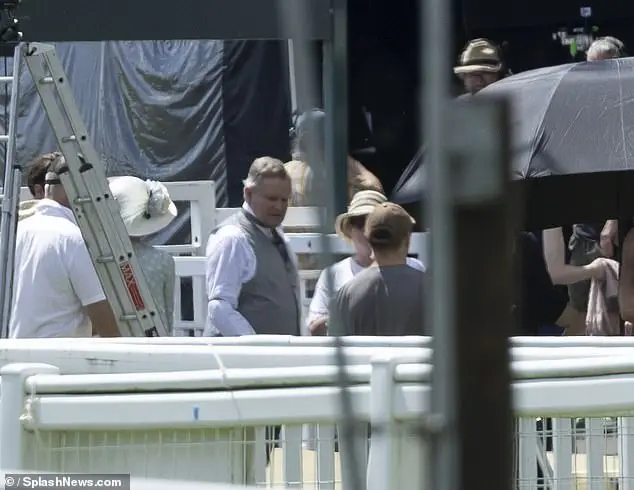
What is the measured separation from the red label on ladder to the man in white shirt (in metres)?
0.39

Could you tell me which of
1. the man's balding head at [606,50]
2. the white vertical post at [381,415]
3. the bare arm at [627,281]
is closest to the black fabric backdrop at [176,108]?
the man's balding head at [606,50]

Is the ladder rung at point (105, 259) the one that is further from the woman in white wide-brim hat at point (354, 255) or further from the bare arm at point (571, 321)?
the bare arm at point (571, 321)

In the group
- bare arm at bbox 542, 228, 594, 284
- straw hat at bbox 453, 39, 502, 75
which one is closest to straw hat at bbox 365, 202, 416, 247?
bare arm at bbox 542, 228, 594, 284

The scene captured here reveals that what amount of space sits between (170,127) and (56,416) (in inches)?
300

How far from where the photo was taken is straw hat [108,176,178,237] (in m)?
5.16

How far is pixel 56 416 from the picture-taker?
7.53 ft

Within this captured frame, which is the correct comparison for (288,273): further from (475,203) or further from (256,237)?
(475,203)

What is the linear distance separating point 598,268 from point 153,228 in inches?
69.5

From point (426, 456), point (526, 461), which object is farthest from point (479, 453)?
point (526, 461)

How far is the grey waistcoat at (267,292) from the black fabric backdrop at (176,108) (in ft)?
15.0

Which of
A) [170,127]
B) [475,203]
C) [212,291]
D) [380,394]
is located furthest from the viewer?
[170,127]

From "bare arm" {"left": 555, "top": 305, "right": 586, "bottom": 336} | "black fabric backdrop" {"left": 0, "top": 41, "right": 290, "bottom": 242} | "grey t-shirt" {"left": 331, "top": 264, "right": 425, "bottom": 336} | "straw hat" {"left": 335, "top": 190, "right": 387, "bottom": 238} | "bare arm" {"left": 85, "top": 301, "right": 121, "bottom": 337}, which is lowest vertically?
"grey t-shirt" {"left": 331, "top": 264, "right": 425, "bottom": 336}

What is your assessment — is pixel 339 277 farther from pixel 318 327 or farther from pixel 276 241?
→ pixel 276 241

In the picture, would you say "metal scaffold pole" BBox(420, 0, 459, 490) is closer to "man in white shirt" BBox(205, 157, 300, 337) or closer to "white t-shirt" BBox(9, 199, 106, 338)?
"man in white shirt" BBox(205, 157, 300, 337)
